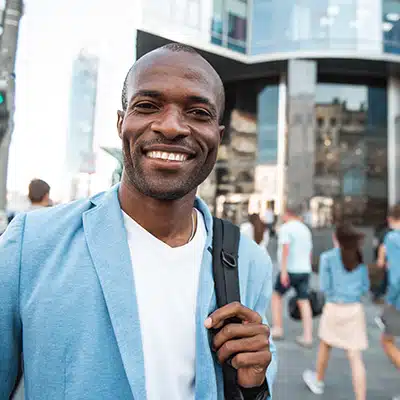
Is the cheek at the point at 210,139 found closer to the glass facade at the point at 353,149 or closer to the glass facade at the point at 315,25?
the glass facade at the point at 315,25

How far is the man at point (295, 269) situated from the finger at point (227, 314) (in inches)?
187

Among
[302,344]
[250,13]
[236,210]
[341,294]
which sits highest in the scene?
[250,13]

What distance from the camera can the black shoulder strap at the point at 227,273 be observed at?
3.90 feet

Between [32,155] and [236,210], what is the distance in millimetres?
19891

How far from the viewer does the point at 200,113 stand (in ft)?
4.13

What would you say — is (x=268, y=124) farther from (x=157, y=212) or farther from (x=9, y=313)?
(x=9, y=313)

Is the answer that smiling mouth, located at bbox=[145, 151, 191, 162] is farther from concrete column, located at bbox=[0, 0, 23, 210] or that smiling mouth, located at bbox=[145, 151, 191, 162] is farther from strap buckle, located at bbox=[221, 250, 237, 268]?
concrete column, located at bbox=[0, 0, 23, 210]

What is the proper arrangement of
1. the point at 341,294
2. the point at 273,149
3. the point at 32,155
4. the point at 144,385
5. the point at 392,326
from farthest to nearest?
1. the point at 273,149
2. the point at 341,294
3. the point at 392,326
4. the point at 32,155
5. the point at 144,385

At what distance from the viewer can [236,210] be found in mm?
21828

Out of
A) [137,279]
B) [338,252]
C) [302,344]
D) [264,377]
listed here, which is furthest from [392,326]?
[137,279]

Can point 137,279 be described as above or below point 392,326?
above

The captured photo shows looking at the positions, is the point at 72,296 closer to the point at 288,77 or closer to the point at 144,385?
the point at 144,385

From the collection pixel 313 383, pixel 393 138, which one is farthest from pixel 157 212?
pixel 393 138

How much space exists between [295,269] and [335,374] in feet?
5.02
